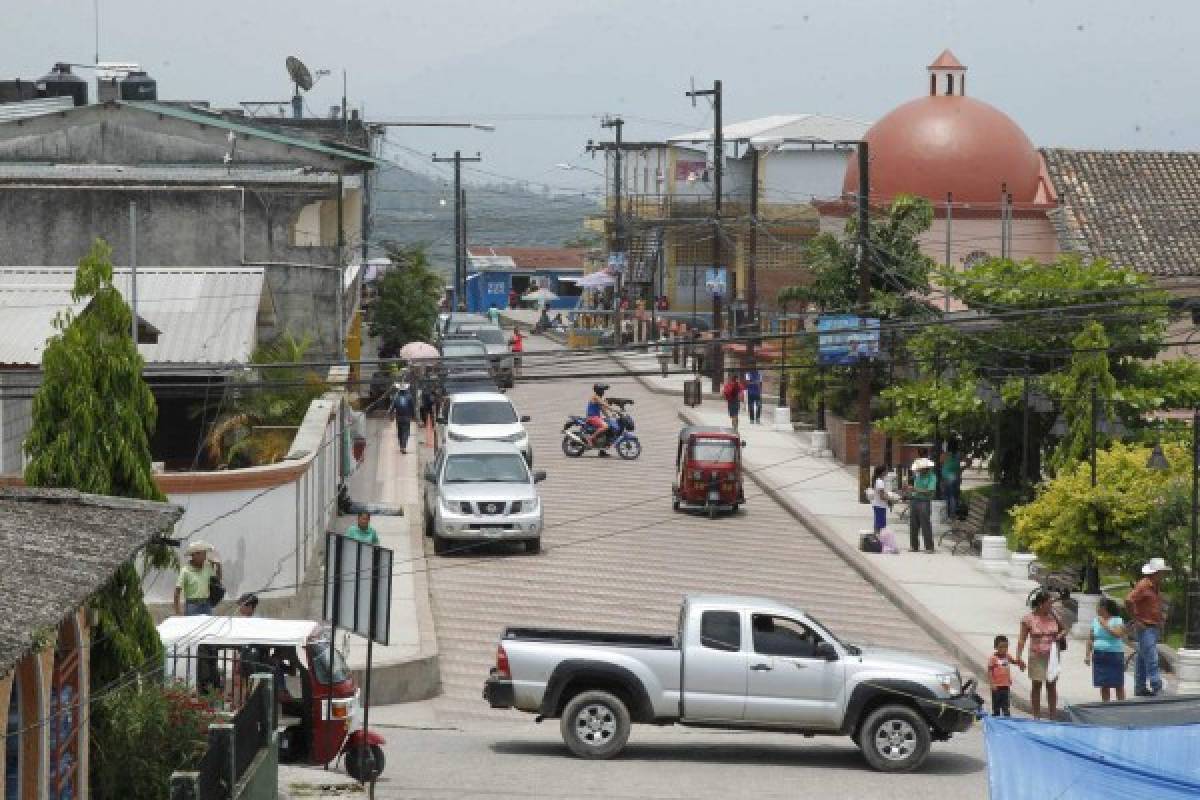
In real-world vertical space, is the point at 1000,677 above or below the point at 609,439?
below

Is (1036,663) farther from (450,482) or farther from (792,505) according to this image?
(792,505)

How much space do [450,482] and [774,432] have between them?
17.4m

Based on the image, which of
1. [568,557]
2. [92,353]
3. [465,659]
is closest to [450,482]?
[568,557]

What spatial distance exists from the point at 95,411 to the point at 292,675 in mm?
3175

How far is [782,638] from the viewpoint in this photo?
20328mm

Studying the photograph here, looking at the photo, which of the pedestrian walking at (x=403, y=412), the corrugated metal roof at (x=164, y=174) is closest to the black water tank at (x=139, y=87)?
the corrugated metal roof at (x=164, y=174)

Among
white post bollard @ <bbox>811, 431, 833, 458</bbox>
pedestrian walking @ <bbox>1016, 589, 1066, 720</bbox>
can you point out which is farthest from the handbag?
white post bollard @ <bbox>811, 431, 833, 458</bbox>

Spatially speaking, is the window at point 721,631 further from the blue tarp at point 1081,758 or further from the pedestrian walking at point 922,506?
the pedestrian walking at point 922,506

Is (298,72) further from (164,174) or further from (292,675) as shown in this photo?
(292,675)

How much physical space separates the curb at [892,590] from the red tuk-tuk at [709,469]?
4.92 feet

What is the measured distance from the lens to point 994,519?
111 ft

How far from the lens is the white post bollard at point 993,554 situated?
32.4m

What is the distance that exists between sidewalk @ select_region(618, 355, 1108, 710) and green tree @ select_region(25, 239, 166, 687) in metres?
11.0

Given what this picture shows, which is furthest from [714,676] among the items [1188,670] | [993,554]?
[993,554]
